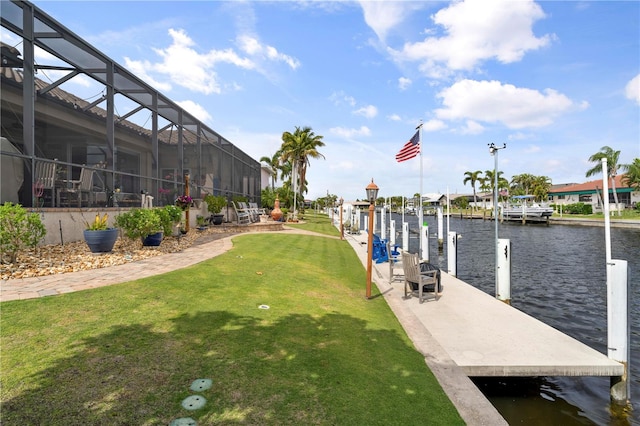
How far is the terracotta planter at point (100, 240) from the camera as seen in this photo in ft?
25.8

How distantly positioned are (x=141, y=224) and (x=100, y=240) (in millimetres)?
1497

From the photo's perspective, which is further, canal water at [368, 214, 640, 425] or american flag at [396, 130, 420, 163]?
american flag at [396, 130, 420, 163]

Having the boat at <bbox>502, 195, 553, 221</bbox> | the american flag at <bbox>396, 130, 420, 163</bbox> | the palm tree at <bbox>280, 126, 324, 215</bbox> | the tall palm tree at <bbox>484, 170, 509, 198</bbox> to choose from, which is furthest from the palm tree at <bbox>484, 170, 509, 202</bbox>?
the american flag at <bbox>396, 130, 420, 163</bbox>

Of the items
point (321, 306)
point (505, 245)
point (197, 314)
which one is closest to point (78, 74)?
point (197, 314)

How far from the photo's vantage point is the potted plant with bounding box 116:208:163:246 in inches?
371

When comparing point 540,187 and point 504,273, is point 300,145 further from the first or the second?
point 540,187

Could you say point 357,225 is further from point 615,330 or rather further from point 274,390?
point 274,390

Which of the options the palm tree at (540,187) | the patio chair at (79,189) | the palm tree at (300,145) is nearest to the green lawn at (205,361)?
the patio chair at (79,189)

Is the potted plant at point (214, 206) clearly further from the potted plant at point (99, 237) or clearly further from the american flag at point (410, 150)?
the american flag at point (410, 150)

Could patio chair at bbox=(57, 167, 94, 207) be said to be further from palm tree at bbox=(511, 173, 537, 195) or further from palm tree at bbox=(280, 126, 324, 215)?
palm tree at bbox=(511, 173, 537, 195)

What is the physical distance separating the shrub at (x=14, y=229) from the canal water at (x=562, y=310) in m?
8.66

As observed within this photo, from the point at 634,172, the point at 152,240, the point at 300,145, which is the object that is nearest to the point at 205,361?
the point at 152,240

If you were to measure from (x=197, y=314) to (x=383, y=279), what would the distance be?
6.27m

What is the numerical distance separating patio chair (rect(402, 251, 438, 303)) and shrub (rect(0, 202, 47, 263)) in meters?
8.20
